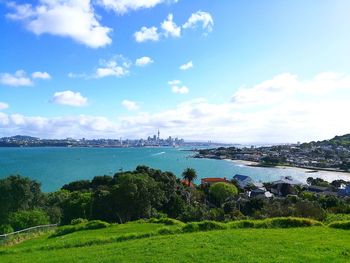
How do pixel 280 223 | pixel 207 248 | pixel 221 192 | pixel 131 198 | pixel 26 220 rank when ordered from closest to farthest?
pixel 207 248 < pixel 280 223 < pixel 26 220 < pixel 131 198 < pixel 221 192

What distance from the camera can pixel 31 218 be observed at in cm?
2883

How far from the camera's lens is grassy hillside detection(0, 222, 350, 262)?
37.1 ft

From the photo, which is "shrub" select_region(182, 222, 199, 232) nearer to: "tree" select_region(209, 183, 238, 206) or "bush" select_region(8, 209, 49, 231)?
"bush" select_region(8, 209, 49, 231)

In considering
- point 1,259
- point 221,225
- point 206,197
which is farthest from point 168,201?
point 1,259

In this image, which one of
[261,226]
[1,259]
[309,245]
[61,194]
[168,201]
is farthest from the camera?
[61,194]

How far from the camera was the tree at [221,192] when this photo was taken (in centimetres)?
6394

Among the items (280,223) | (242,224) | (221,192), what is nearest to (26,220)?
(242,224)

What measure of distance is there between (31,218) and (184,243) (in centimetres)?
1864

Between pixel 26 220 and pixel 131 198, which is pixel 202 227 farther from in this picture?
pixel 131 198

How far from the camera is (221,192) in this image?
2525 inches

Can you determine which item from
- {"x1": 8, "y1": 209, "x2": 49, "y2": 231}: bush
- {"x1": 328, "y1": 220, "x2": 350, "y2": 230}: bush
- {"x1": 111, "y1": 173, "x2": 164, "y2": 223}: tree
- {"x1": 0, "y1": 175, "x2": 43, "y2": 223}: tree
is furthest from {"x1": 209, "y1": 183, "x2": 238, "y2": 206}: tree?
{"x1": 328, "y1": 220, "x2": 350, "y2": 230}: bush

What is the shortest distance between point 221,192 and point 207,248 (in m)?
52.2

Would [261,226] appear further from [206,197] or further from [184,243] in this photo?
[206,197]

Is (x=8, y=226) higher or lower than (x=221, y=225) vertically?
lower
